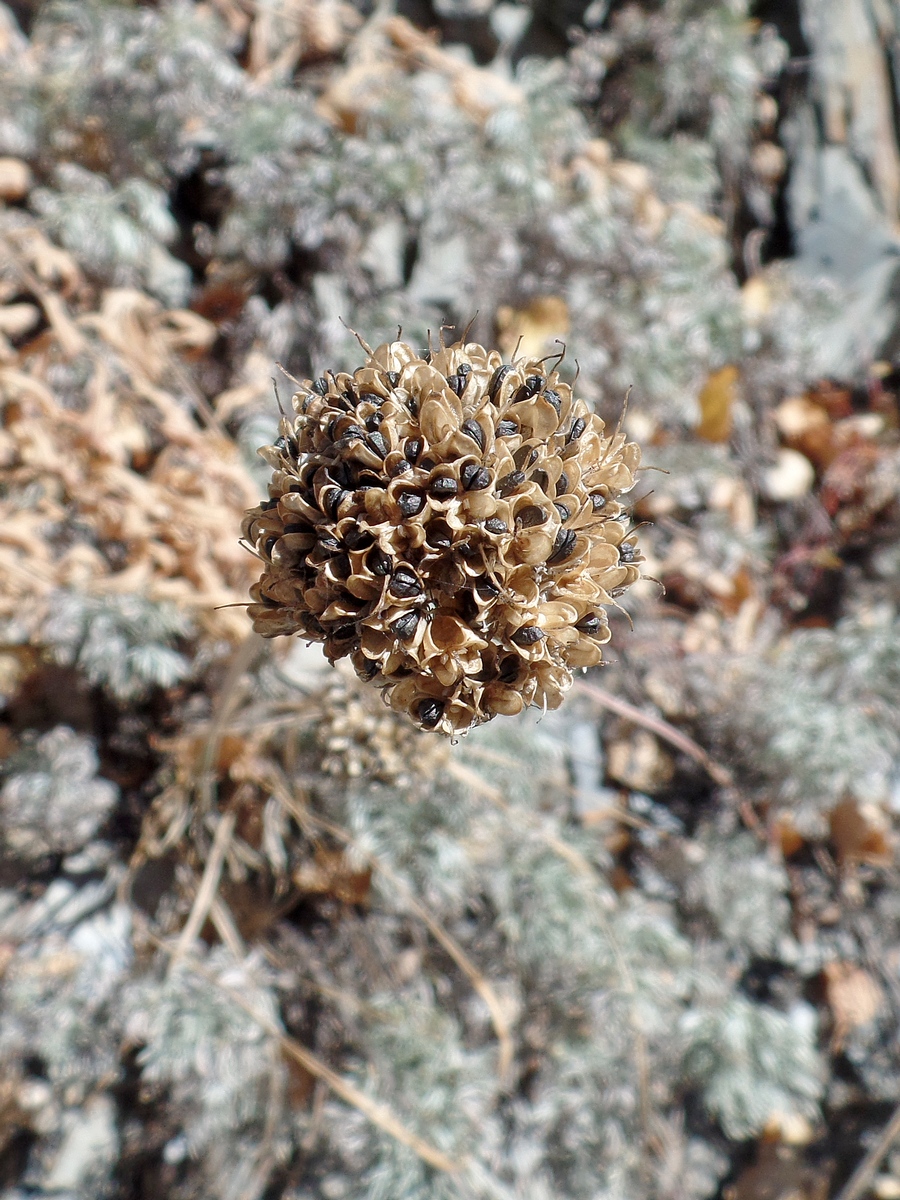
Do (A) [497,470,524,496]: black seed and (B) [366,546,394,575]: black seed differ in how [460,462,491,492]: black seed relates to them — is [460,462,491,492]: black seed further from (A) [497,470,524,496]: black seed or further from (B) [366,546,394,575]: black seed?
(B) [366,546,394,575]: black seed

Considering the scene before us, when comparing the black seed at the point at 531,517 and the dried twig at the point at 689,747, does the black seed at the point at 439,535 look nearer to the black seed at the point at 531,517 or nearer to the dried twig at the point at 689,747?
the black seed at the point at 531,517

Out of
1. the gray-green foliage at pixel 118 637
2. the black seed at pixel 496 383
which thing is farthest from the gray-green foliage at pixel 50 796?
the black seed at pixel 496 383

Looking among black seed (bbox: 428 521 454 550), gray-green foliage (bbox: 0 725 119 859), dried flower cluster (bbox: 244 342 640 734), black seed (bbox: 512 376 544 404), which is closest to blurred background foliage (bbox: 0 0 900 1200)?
gray-green foliage (bbox: 0 725 119 859)

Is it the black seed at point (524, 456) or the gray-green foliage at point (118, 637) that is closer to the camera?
the black seed at point (524, 456)

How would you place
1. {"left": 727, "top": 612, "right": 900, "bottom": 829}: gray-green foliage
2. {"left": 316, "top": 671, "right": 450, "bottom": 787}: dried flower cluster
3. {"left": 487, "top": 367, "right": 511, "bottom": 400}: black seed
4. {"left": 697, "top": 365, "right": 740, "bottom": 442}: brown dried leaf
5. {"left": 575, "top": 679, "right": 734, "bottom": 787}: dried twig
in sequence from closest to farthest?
{"left": 487, "top": 367, "right": 511, "bottom": 400}: black seed < {"left": 316, "top": 671, "right": 450, "bottom": 787}: dried flower cluster < {"left": 727, "top": 612, "right": 900, "bottom": 829}: gray-green foliage < {"left": 575, "top": 679, "right": 734, "bottom": 787}: dried twig < {"left": 697, "top": 365, "right": 740, "bottom": 442}: brown dried leaf

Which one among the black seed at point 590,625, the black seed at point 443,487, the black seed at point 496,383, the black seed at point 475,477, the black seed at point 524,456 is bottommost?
the black seed at point 590,625

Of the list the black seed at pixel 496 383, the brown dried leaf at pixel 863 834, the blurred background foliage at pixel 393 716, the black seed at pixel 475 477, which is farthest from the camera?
the brown dried leaf at pixel 863 834

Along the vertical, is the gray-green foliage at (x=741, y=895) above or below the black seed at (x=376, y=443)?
below
